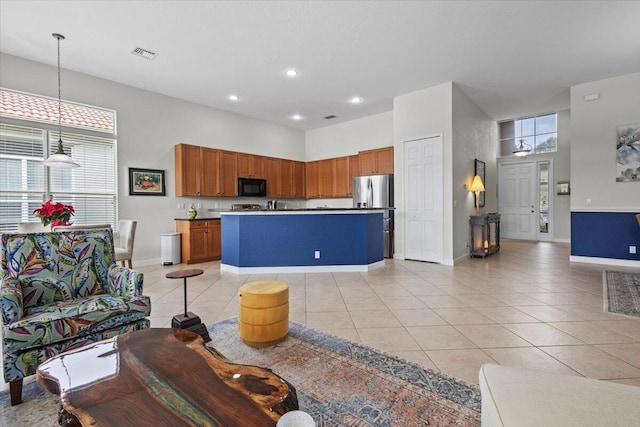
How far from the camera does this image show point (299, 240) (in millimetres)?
4758

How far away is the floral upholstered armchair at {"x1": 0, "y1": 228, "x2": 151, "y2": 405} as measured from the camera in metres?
1.64

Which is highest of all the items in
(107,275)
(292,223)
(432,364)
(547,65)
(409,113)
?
(547,65)

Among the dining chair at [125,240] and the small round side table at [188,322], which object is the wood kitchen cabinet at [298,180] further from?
the small round side table at [188,322]

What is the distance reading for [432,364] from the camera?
1.98 m

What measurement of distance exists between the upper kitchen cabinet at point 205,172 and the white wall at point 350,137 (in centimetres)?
257

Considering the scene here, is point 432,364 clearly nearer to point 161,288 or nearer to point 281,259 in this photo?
point 281,259

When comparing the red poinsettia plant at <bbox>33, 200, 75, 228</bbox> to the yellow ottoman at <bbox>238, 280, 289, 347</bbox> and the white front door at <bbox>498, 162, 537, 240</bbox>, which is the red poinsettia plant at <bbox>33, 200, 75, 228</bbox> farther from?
the white front door at <bbox>498, 162, 537, 240</bbox>

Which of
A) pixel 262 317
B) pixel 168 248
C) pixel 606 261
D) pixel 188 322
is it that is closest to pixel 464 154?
pixel 606 261

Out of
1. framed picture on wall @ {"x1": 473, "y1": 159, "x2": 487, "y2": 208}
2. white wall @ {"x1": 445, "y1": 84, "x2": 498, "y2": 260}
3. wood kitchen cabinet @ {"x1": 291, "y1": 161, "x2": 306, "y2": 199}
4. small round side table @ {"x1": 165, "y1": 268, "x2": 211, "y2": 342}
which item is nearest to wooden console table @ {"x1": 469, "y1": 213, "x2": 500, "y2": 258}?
white wall @ {"x1": 445, "y1": 84, "x2": 498, "y2": 260}

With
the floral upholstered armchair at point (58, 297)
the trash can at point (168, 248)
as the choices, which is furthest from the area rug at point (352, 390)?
the trash can at point (168, 248)

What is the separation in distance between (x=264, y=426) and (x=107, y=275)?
7.18ft

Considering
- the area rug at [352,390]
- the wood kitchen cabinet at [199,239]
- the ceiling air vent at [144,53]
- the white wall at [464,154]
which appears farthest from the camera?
the wood kitchen cabinet at [199,239]

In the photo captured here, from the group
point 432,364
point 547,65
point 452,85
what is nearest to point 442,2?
point 452,85

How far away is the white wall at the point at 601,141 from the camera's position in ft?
16.4
